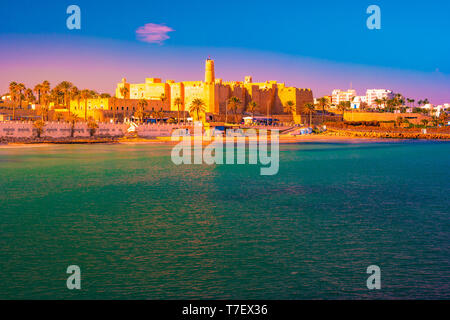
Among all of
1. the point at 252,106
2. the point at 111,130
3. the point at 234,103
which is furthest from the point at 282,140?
the point at 252,106

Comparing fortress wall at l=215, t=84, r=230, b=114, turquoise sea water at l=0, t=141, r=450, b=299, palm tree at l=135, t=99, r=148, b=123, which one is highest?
fortress wall at l=215, t=84, r=230, b=114

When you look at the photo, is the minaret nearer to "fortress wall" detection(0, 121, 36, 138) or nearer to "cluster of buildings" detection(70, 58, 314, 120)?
"cluster of buildings" detection(70, 58, 314, 120)

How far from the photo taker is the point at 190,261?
13906 millimetres

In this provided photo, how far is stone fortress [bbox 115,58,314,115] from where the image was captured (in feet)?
398

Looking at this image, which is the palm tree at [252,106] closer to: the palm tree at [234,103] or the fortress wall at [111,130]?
the palm tree at [234,103]

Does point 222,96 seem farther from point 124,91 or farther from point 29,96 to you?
point 29,96

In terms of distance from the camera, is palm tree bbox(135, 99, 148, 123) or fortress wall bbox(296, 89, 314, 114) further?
fortress wall bbox(296, 89, 314, 114)

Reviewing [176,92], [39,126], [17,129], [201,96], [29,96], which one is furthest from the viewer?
[176,92]

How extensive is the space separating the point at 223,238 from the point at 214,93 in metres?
105

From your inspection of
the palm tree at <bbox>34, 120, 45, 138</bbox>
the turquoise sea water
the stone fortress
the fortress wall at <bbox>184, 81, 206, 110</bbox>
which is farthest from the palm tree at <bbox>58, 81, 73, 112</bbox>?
the turquoise sea water

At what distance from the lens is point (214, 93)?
120125mm

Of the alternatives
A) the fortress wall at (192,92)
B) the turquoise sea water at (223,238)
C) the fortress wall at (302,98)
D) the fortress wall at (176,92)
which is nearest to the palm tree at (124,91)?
the fortress wall at (176,92)

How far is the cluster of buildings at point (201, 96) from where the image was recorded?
11619 centimetres

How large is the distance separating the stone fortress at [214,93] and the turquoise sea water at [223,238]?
293 ft
